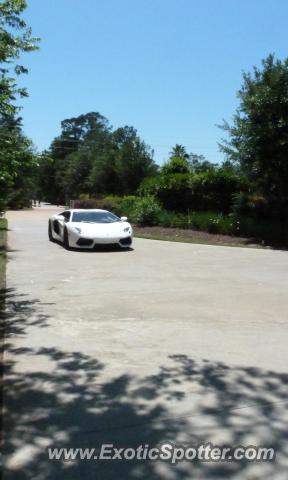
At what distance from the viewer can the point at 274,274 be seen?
9.95 m

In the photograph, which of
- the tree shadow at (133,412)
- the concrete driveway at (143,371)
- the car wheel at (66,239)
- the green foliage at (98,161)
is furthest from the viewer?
the green foliage at (98,161)

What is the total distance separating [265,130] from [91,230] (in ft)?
22.2

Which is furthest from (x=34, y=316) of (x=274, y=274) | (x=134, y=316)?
(x=274, y=274)

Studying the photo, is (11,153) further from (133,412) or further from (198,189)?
(198,189)

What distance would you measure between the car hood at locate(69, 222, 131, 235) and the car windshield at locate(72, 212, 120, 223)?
1.29 feet

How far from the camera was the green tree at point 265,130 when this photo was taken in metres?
16.4

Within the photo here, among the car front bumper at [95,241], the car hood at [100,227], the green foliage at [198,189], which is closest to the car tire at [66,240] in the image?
the car hood at [100,227]

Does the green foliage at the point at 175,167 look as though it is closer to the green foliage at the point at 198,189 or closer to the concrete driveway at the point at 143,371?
the green foliage at the point at 198,189

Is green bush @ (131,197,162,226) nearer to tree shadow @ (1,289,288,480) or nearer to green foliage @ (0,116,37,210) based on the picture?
green foliage @ (0,116,37,210)

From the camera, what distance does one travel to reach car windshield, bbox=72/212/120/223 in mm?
14922

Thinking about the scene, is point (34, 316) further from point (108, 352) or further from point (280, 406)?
point (280, 406)

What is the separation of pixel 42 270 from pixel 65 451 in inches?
295

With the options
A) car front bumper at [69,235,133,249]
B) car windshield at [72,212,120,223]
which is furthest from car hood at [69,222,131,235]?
car windshield at [72,212,120,223]

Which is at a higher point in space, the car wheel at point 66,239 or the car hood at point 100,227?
the car hood at point 100,227
